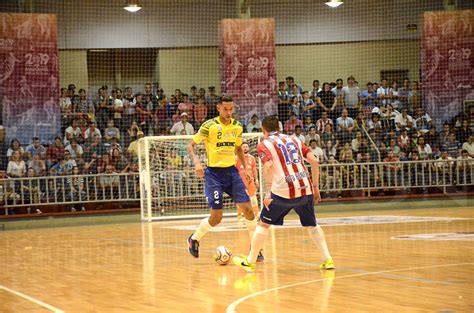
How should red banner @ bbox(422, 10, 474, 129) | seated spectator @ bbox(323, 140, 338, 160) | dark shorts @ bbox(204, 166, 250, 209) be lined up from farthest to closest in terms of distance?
red banner @ bbox(422, 10, 474, 129) → seated spectator @ bbox(323, 140, 338, 160) → dark shorts @ bbox(204, 166, 250, 209)

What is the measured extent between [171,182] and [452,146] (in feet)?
29.1

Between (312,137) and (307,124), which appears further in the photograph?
(307,124)

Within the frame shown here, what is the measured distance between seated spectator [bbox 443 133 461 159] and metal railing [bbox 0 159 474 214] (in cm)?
143

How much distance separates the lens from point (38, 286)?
9.84 m

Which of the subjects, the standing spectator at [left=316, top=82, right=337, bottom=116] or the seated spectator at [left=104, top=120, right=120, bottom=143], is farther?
the standing spectator at [left=316, top=82, right=337, bottom=116]

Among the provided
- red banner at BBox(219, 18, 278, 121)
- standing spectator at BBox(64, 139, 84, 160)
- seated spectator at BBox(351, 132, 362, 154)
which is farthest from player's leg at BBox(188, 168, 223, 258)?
seated spectator at BBox(351, 132, 362, 154)

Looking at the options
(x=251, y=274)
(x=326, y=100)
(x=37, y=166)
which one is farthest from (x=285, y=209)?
(x=326, y=100)

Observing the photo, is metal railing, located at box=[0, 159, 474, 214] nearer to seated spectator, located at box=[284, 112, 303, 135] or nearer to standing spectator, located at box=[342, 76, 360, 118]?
seated spectator, located at box=[284, 112, 303, 135]

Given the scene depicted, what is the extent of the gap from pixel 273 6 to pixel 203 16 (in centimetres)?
266

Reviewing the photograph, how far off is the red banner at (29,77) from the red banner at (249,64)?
16.9 ft

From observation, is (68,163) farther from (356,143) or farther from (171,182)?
(356,143)

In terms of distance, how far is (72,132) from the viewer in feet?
79.6

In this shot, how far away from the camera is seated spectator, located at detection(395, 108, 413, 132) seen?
26.2 meters

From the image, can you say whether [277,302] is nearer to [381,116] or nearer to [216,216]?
[216,216]
